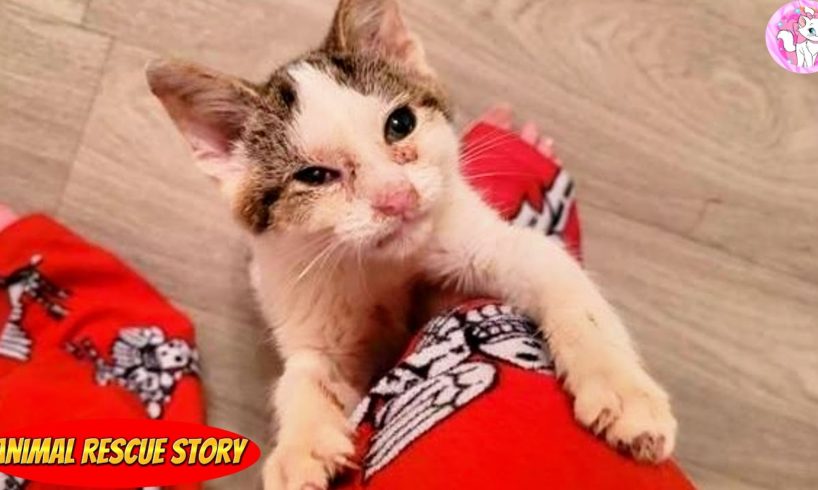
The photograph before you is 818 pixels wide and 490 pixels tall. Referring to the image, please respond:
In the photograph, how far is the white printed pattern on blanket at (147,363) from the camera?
140 centimetres

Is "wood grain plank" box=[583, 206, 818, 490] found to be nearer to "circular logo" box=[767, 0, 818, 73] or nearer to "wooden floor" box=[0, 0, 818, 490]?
"wooden floor" box=[0, 0, 818, 490]

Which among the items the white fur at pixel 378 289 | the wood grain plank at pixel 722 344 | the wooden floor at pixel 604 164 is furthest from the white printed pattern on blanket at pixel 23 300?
the wood grain plank at pixel 722 344

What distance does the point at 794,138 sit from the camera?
5.14ft

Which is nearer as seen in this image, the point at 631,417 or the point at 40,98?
the point at 631,417

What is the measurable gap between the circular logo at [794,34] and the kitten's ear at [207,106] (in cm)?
109

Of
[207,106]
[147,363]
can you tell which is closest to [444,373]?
[207,106]

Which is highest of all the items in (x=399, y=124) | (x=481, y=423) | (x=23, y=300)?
(x=23, y=300)

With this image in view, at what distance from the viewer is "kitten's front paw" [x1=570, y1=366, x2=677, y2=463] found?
809 mm

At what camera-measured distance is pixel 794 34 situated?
161cm

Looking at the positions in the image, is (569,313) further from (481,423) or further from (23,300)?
(23,300)

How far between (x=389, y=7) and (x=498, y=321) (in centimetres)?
44

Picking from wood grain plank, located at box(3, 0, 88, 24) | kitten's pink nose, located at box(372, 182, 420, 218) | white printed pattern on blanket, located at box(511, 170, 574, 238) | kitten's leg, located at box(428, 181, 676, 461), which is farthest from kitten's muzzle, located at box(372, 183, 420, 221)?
wood grain plank, located at box(3, 0, 88, 24)

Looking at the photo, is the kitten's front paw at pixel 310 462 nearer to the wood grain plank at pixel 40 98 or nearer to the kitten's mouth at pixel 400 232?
the kitten's mouth at pixel 400 232

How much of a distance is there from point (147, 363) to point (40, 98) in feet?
1.79
